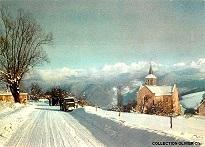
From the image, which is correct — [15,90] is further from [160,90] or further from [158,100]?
[160,90]

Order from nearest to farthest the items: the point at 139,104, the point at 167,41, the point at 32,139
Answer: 1. the point at 32,139
2. the point at 167,41
3. the point at 139,104

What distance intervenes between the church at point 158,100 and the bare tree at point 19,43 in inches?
110

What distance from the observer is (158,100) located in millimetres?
14594

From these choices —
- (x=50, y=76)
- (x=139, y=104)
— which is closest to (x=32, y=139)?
(x=50, y=76)

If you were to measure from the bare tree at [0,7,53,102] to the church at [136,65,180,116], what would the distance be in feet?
9.17

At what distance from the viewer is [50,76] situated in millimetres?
11500

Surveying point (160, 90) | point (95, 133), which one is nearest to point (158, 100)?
point (160, 90)

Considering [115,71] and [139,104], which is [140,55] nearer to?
[115,71]

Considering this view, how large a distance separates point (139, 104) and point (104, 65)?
164 inches

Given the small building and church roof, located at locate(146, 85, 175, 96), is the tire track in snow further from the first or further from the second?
the small building

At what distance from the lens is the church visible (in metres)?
12.7

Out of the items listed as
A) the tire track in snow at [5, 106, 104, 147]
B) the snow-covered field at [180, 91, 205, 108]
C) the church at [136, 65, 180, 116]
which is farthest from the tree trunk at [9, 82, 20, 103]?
the snow-covered field at [180, 91, 205, 108]

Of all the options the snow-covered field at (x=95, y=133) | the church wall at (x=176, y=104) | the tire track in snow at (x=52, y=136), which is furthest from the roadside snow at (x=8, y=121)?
the church wall at (x=176, y=104)

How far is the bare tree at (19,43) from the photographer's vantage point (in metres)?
11.3
